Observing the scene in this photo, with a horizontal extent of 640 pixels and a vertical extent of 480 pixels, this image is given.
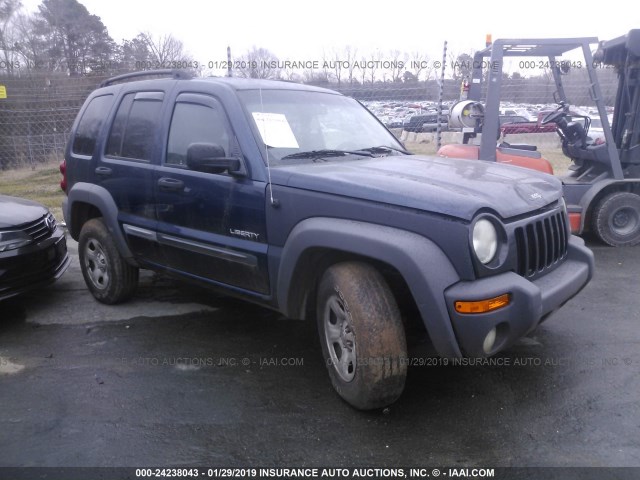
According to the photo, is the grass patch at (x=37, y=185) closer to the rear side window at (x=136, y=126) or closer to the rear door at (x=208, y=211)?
the rear side window at (x=136, y=126)

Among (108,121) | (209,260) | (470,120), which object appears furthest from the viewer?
(470,120)

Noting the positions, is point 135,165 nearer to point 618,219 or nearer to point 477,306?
point 477,306

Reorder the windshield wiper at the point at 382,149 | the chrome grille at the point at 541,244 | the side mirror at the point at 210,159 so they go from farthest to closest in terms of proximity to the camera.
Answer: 1. the windshield wiper at the point at 382,149
2. the side mirror at the point at 210,159
3. the chrome grille at the point at 541,244

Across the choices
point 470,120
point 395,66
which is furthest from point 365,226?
point 395,66

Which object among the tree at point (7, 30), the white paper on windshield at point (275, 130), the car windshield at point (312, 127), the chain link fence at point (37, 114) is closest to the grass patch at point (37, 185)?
the chain link fence at point (37, 114)

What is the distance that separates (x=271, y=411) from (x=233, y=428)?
0.27 metres

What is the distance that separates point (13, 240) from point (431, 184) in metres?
3.58

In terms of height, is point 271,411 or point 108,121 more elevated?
point 108,121

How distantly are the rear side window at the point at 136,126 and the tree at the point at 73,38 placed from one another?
38.9ft

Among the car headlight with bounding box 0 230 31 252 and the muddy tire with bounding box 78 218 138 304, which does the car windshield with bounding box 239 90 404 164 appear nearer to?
the muddy tire with bounding box 78 218 138 304

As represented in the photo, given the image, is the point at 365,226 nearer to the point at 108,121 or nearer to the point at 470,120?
the point at 108,121

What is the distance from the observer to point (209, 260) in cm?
399

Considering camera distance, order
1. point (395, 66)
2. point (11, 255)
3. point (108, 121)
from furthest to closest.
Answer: point (395, 66)
point (108, 121)
point (11, 255)

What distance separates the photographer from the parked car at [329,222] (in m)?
2.86
